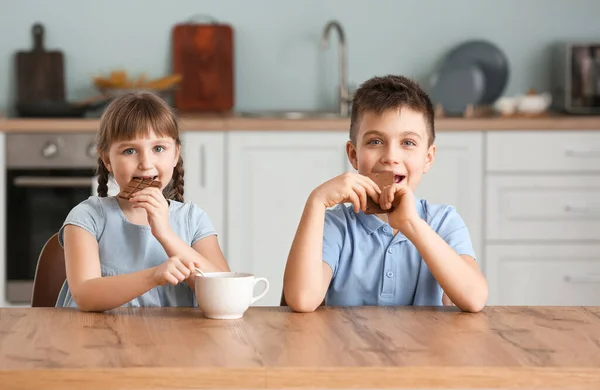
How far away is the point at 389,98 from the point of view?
5.87 ft

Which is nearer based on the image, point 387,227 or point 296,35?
point 387,227

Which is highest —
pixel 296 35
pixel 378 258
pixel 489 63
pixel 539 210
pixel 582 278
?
pixel 296 35

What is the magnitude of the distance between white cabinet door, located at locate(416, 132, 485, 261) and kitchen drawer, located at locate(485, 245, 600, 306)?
10 centimetres

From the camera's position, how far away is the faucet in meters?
4.07

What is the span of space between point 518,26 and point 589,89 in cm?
49

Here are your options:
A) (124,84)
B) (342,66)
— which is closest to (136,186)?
(124,84)

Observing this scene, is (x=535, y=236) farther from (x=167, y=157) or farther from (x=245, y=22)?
(x=167, y=157)

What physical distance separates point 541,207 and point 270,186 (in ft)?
3.42

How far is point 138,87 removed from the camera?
4062 mm

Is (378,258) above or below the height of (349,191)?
below

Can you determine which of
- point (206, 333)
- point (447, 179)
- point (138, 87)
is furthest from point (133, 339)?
point (138, 87)

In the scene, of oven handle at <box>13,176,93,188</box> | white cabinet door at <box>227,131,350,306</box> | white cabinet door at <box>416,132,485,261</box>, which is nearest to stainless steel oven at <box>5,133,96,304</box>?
oven handle at <box>13,176,93,188</box>

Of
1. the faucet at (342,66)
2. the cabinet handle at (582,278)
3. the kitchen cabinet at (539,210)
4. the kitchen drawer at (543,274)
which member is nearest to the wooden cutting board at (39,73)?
the faucet at (342,66)

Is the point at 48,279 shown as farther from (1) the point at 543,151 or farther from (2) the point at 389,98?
(1) the point at 543,151
